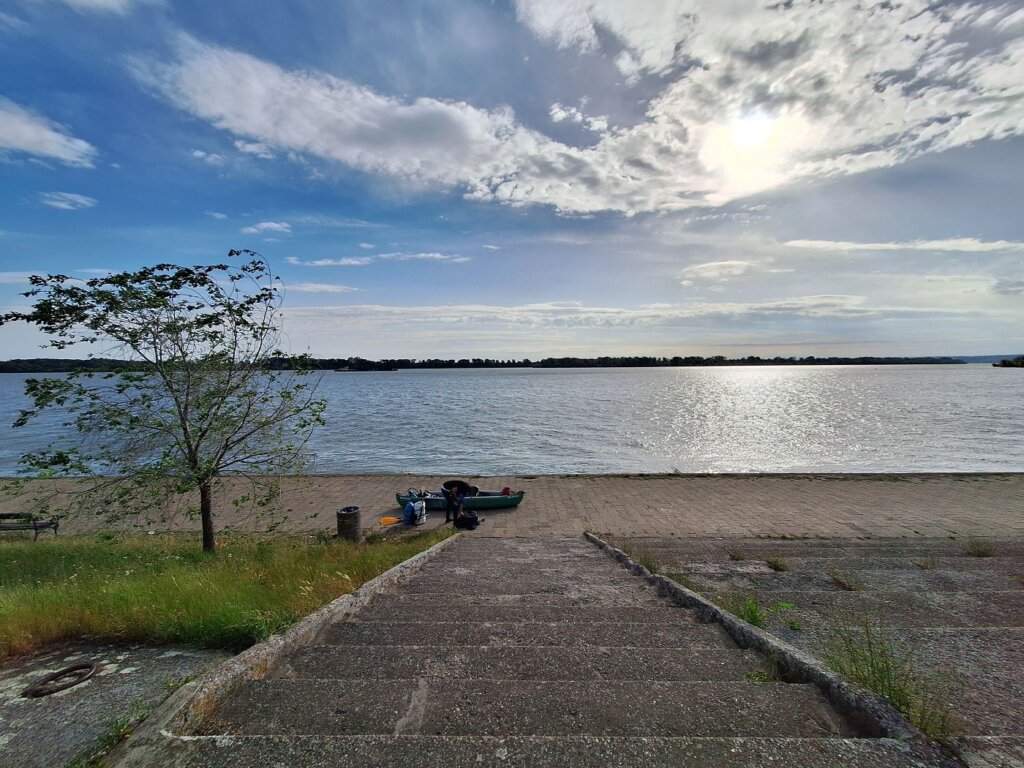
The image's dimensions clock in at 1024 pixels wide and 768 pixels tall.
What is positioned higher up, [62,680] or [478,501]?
[62,680]

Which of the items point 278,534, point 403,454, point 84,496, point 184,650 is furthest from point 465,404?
point 184,650

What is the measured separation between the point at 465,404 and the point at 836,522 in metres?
53.7

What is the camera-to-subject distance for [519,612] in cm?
452

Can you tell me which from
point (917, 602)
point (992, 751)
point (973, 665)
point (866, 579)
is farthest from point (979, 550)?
point (992, 751)

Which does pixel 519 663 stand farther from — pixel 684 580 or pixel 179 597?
pixel 684 580

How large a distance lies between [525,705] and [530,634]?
51.1 inches

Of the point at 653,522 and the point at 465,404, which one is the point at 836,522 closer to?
the point at 653,522

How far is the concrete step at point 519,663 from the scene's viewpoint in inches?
117

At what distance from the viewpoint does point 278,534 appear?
1328 centimetres

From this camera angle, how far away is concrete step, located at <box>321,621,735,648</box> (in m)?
3.56

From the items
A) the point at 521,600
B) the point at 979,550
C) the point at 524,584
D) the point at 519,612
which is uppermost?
the point at 519,612

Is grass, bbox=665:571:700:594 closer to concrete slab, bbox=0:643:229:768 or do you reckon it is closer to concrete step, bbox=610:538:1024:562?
concrete step, bbox=610:538:1024:562

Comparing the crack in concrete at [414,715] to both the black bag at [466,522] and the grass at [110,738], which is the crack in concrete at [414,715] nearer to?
the grass at [110,738]

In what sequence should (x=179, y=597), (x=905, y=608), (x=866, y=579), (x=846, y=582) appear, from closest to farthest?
(x=179, y=597) < (x=905, y=608) < (x=846, y=582) < (x=866, y=579)
